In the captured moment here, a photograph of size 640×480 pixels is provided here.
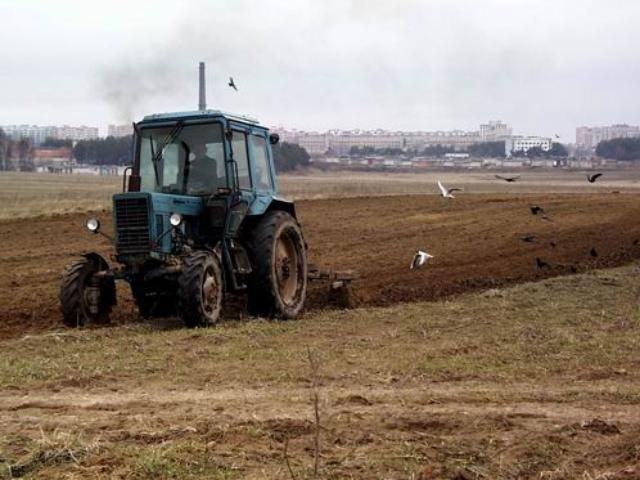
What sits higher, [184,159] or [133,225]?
[184,159]

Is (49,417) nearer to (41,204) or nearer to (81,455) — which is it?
(81,455)

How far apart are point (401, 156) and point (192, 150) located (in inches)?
3453

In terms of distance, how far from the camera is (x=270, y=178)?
12.5 m

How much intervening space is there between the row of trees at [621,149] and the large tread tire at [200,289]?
6129cm

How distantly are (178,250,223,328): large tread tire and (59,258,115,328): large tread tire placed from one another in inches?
51.1

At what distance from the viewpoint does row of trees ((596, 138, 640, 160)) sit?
220ft

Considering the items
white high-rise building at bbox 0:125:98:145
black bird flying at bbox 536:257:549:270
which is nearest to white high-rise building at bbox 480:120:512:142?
white high-rise building at bbox 0:125:98:145

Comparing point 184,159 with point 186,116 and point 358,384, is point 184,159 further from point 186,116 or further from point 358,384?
point 358,384

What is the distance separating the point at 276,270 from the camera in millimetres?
11742

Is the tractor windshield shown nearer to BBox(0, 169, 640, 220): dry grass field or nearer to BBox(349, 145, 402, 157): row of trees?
BBox(0, 169, 640, 220): dry grass field

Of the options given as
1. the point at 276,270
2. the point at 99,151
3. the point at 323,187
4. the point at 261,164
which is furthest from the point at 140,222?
the point at 99,151

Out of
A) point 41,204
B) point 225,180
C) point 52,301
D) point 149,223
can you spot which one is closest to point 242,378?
point 149,223

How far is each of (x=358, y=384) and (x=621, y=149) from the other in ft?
212

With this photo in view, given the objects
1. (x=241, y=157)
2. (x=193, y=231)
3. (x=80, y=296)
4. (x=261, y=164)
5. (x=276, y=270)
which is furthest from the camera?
(x=261, y=164)
